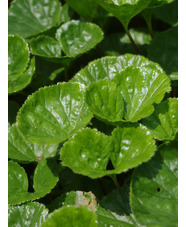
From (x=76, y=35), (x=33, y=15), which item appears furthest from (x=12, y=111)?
(x=33, y=15)

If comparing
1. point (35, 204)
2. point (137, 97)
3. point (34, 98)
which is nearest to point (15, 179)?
point (35, 204)

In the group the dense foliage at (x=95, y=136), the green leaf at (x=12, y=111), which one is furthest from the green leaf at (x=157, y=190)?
the green leaf at (x=12, y=111)

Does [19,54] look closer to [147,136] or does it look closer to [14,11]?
[14,11]

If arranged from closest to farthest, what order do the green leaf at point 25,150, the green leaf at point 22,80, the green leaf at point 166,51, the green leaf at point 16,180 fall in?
the green leaf at point 16,180, the green leaf at point 25,150, the green leaf at point 22,80, the green leaf at point 166,51

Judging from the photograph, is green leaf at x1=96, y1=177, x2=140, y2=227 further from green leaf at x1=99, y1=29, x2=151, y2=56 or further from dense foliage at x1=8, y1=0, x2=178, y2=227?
green leaf at x1=99, y1=29, x2=151, y2=56

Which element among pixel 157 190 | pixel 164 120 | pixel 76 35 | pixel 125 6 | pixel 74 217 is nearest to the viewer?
pixel 74 217

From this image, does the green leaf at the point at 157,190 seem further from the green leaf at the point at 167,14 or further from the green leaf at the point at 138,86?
the green leaf at the point at 167,14

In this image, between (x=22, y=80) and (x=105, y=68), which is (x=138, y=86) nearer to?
(x=105, y=68)
